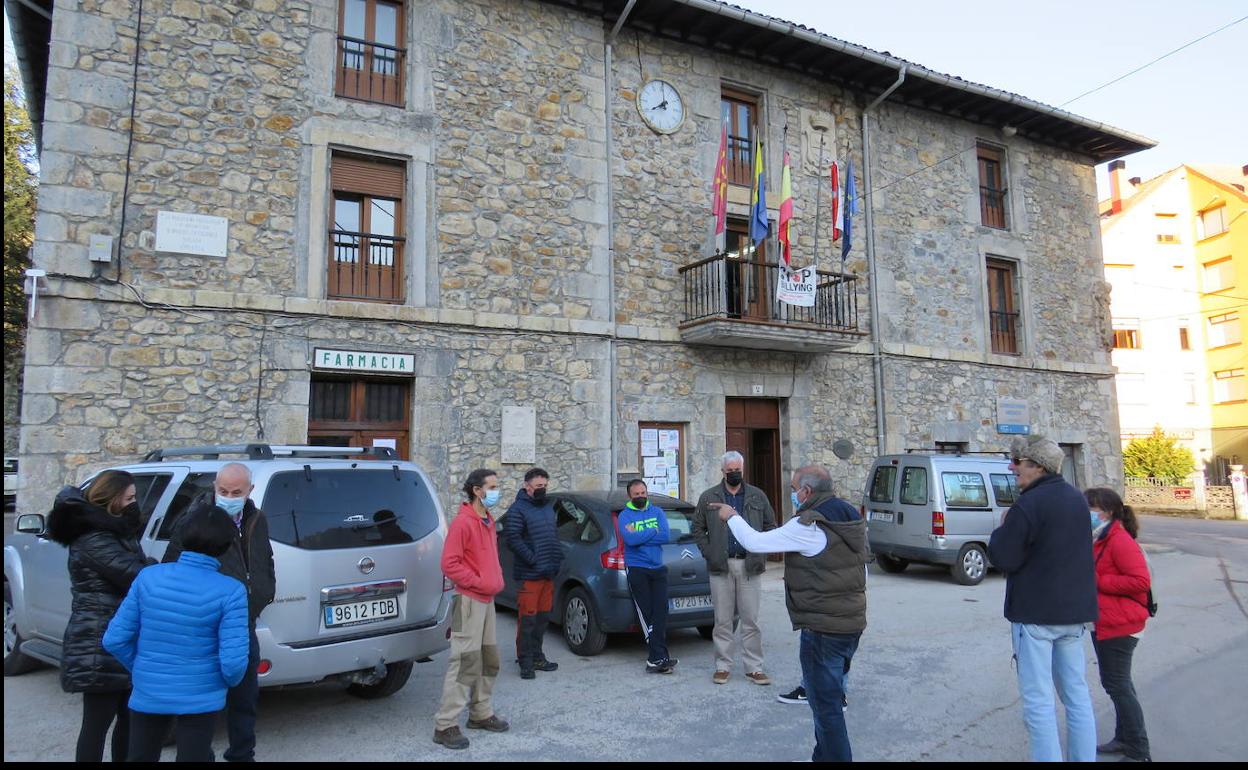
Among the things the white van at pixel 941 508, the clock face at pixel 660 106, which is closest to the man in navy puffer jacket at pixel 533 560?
the white van at pixel 941 508

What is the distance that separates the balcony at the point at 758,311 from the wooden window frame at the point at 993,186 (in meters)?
4.80

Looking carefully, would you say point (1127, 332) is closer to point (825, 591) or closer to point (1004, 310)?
point (1004, 310)

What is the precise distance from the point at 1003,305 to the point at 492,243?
451 inches

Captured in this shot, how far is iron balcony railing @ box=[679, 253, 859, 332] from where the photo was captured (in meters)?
12.4

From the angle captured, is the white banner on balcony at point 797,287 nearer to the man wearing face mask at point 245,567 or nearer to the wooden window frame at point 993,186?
the wooden window frame at point 993,186

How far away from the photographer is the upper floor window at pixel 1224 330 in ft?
104

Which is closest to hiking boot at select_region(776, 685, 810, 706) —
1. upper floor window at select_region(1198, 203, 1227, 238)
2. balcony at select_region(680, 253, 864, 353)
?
balcony at select_region(680, 253, 864, 353)

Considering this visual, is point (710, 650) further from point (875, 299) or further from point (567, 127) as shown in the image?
point (875, 299)

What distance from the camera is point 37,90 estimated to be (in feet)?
41.4

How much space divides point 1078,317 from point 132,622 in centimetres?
1897

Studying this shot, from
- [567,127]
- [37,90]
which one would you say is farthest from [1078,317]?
[37,90]

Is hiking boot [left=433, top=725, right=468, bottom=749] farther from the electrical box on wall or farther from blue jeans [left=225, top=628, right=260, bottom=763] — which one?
the electrical box on wall

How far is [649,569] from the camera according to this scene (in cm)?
646

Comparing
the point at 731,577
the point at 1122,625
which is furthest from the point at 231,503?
the point at 1122,625
